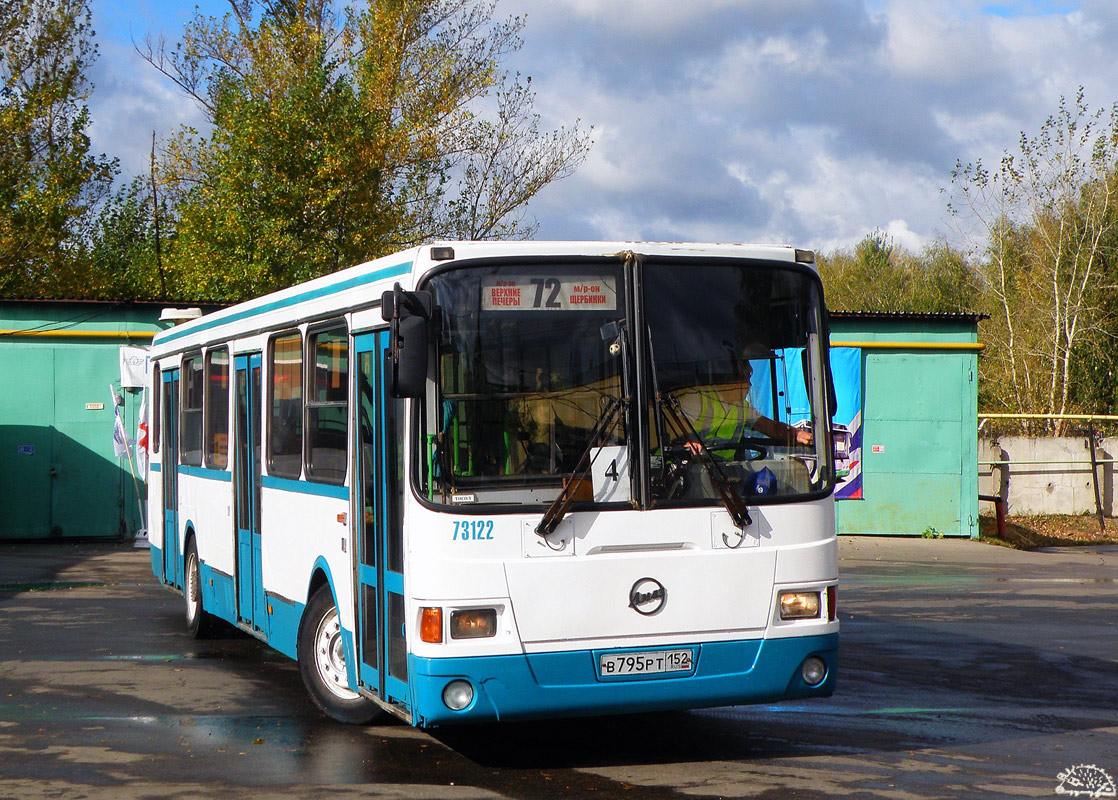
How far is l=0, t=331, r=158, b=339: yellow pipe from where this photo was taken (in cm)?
2200

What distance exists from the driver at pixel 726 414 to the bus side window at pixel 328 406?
2176mm

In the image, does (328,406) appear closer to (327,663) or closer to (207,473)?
(327,663)

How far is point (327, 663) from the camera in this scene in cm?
830

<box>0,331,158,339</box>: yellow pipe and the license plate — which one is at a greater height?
<box>0,331,158,339</box>: yellow pipe

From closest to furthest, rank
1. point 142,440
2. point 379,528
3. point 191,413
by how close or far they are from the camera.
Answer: point 379,528 < point 191,413 < point 142,440

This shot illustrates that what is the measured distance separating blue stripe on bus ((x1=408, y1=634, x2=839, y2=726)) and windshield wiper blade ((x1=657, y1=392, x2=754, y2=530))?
0.67 m

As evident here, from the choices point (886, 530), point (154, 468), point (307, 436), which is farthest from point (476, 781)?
point (886, 530)

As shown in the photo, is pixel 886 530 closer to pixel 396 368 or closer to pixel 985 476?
pixel 985 476

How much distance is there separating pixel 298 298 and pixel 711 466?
3.40 metres

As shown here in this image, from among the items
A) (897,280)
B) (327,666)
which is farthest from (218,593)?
(897,280)

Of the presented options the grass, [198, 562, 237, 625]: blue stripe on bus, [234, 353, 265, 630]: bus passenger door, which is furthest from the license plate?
the grass

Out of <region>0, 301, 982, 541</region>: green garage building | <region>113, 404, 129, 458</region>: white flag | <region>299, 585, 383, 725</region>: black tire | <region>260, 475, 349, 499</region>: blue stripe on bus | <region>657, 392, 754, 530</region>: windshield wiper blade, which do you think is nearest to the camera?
<region>657, 392, 754, 530</region>: windshield wiper blade

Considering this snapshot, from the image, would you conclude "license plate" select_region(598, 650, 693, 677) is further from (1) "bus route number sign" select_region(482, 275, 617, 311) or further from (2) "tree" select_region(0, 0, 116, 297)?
(2) "tree" select_region(0, 0, 116, 297)

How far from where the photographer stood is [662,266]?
6.99m
